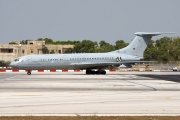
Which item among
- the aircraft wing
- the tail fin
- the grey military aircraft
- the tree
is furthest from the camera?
the tree

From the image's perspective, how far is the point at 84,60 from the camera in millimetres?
67062

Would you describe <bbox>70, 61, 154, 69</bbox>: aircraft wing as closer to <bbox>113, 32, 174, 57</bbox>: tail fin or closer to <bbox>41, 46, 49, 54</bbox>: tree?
<bbox>113, 32, 174, 57</bbox>: tail fin

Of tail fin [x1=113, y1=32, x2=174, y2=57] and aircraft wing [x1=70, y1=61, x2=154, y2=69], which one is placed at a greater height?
tail fin [x1=113, y1=32, x2=174, y2=57]

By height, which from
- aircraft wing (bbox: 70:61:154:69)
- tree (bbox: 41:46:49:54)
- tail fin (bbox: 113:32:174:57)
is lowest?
aircraft wing (bbox: 70:61:154:69)

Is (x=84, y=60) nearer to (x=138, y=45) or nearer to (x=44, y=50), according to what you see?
(x=138, y=45)

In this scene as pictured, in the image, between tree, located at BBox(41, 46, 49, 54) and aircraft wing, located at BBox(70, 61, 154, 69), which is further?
tree, located at BBox(41, 46, 49, 54)

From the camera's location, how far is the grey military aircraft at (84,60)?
→ 65.9 metres

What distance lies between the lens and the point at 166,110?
17.9 meters

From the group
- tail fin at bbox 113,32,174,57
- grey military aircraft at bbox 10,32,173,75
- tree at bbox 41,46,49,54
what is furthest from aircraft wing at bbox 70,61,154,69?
tree at bbox 41,46,49,54

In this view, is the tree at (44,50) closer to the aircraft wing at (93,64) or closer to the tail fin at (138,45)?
the tail fin at (138,45)

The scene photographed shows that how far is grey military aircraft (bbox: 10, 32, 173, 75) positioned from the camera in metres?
65.9

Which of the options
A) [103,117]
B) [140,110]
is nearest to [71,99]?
[140,110]

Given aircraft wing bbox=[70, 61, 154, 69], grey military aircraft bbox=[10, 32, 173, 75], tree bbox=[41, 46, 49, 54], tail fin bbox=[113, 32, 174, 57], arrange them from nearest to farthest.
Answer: aircraft wing bbox=[70, 61, 154, 69]
grey military aircraft bbox=[10, 32, 173, 75]
tail fin bbox=[113, 32, 174, 57]
tree bbox=[41, 46, 49, 54]

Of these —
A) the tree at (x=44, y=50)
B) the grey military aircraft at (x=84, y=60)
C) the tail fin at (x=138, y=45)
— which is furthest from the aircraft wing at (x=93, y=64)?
the tree at (x=44, y=50)
